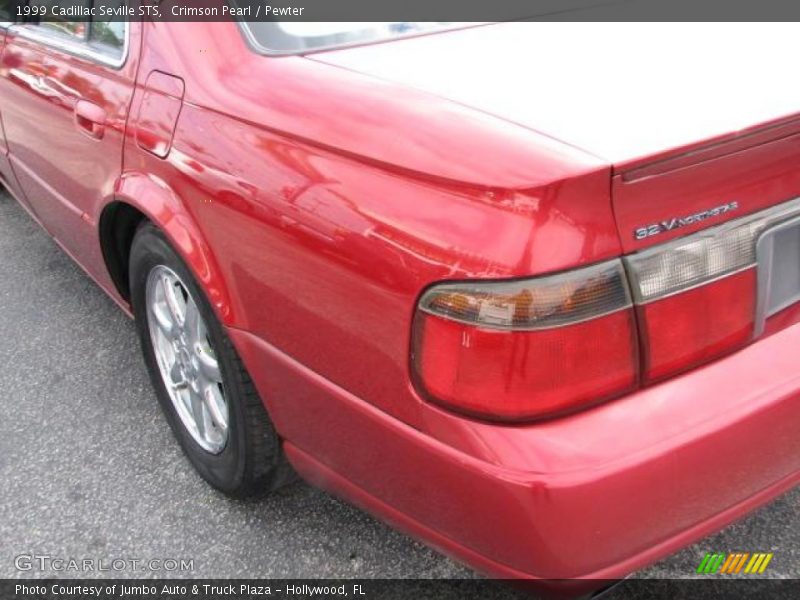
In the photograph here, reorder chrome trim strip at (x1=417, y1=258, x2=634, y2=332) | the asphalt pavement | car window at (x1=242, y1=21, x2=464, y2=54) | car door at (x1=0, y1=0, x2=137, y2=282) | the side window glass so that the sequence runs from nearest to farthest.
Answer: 1. chrome trim strip at (x1=417, y1=258, x2=634, y2=332)
2. car window at (x1=242, y1=21, x2=464, y2=54)
3. the asphalt pavement
4. car door at (x1=0, y1=0, x2=137, y2=282)
5. the side window glass

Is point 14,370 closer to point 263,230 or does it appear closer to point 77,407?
point 77,407

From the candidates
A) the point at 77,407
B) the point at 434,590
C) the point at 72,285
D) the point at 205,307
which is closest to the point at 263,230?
the point at 205,307

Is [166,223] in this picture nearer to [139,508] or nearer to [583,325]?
[139,508]

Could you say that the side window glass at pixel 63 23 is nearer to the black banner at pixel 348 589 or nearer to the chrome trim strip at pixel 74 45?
the chrome trim strip at pixel 74 45

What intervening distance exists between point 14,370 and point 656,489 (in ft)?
8.73

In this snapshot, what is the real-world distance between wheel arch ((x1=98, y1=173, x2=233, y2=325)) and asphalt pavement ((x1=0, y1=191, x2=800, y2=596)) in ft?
2.33

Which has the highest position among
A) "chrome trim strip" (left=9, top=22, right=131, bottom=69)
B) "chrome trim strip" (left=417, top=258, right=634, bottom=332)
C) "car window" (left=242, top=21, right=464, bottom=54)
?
"car window" (left=242, top=21, right=464, bottom=54)

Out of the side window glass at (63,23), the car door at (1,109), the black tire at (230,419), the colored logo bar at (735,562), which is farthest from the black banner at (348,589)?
the car door at (1,109)

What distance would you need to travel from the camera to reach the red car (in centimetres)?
133

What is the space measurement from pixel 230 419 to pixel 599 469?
1087 millimetres

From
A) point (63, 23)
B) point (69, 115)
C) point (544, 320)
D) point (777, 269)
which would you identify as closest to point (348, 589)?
point (544, 320)

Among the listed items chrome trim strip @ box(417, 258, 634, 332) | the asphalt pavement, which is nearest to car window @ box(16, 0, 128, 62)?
the asphalt pavement

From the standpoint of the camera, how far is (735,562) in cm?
205

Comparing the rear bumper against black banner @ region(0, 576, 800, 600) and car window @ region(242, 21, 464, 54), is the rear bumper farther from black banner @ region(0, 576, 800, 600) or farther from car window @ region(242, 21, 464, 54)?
car window @ region(242, 21, 464, 54)
